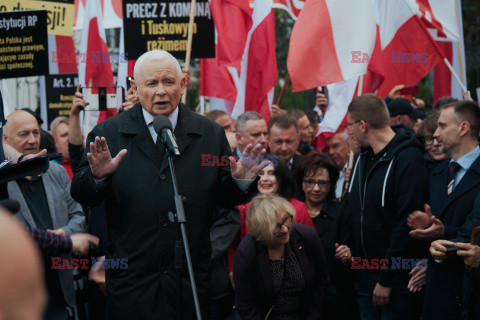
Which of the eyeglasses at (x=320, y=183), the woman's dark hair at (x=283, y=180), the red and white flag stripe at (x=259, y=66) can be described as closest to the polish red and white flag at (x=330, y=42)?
the red and white flag stripe at (x=259, y=66)

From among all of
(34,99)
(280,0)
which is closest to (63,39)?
(280,0)

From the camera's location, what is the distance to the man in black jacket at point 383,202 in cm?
530

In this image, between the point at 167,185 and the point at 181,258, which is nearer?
the point at 181,258

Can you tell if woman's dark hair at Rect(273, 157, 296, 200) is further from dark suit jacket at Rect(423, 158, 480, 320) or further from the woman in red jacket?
dark suit jacket at Rect(423, 158, 480, 320)

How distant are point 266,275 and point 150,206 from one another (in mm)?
1632

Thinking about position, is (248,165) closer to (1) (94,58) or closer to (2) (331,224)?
(2) (331,224)

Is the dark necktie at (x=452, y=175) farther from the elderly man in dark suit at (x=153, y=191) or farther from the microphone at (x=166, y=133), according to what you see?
the microphone at (x=166, y=133)

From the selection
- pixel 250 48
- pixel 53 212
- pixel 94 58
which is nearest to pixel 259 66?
pixel 250 48

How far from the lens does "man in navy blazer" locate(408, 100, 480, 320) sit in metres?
4.60

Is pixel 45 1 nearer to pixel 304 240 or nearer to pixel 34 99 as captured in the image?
pixel 304 240

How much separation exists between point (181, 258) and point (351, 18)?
15.5 ft

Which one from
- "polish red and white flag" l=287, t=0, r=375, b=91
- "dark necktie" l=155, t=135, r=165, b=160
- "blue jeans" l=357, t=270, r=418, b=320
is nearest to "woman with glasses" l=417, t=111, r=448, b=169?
"blue jeans" l=357, t=270, r=418, b=320

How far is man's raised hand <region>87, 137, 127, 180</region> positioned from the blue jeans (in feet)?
9.58

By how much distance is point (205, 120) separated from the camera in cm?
396
